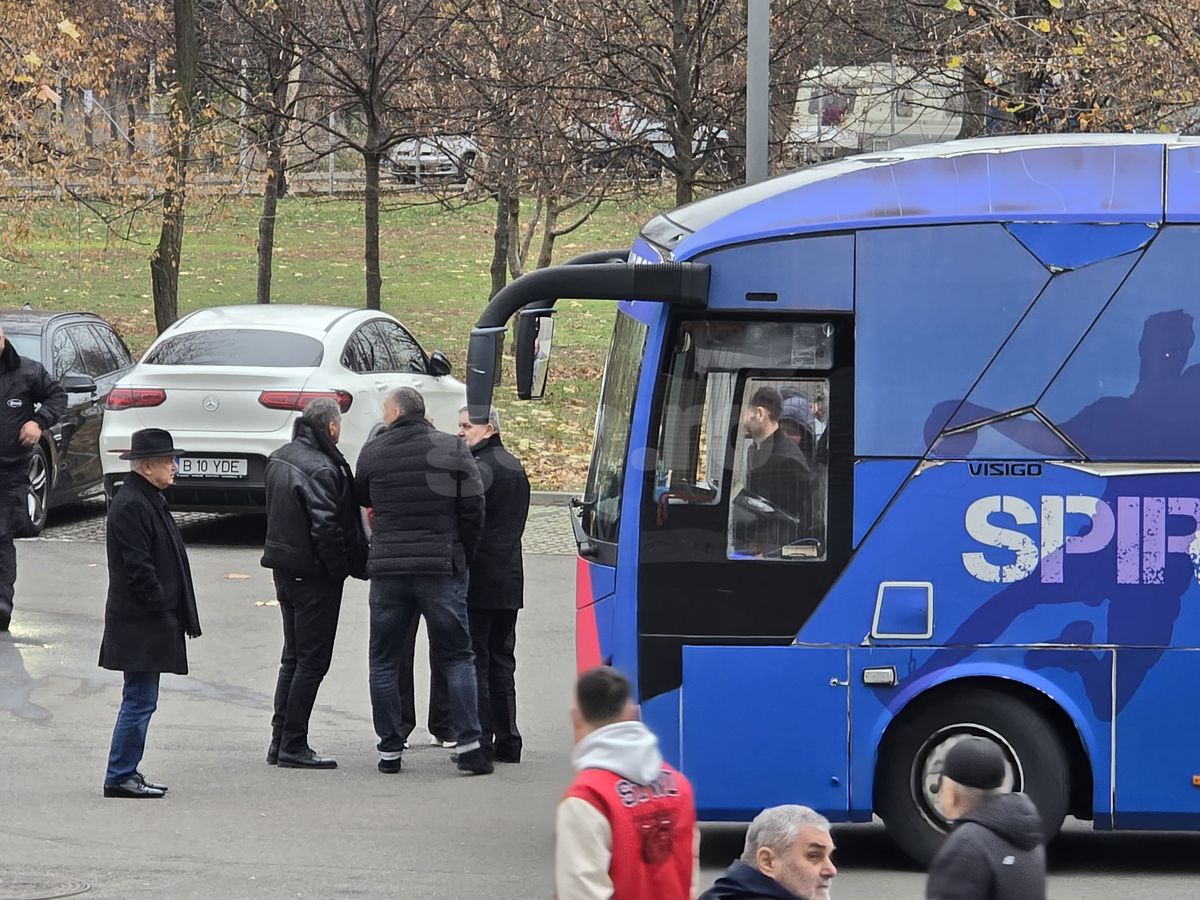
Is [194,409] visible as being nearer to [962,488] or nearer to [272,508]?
[272,508]

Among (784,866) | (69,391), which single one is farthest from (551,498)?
(784,866)

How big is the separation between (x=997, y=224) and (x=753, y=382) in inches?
47.6

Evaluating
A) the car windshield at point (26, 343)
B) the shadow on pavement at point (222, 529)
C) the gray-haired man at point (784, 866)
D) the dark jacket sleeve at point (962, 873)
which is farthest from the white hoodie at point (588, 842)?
the car windshield at point (26, 343)

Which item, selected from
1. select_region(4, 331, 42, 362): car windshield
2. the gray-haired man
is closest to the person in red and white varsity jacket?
the gray-haired man

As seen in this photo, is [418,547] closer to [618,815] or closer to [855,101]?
[618,815]

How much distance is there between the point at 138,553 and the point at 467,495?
5.20 ft

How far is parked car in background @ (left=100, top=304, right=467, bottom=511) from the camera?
49.7 ft

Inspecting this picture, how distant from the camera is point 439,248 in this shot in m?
44.2

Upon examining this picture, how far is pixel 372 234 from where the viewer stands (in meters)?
23.7

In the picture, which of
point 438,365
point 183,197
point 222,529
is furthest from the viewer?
point 183,197

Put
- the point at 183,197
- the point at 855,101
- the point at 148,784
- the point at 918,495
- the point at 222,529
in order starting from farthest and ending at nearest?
the point at 855,101 → the point at 183,197 → the point at 222,529 → the point at 148,784 → the point at 918,495

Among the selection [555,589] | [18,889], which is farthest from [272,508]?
[555,589]

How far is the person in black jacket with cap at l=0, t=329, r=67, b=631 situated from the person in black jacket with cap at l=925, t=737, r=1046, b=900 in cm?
869

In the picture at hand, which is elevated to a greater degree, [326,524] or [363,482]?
[363,482]
